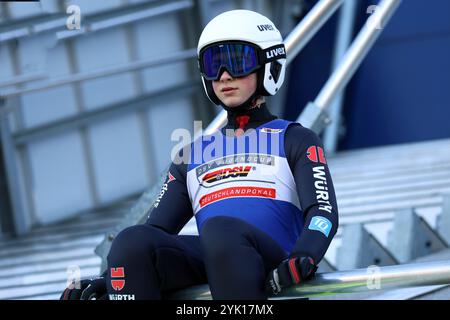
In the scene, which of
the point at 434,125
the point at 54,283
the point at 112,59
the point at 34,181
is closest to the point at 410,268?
the point at 54,283

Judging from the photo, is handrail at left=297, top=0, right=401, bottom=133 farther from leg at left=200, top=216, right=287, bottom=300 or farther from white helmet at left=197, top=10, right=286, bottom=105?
leg at left=200, top=216, right=287, bottom=300

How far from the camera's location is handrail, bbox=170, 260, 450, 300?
2852 millimetres

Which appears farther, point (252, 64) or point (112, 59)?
point (112, 59)

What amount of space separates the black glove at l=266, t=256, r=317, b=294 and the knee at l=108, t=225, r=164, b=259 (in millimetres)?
345

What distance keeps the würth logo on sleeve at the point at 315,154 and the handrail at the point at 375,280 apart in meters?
0.41

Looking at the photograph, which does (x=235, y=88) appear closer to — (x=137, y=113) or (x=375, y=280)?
(x=375, y=280)

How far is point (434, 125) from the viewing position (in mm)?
10297

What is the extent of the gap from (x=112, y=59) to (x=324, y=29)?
8.02ft

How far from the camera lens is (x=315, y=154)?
322 cm

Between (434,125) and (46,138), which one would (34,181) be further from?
(434,125)

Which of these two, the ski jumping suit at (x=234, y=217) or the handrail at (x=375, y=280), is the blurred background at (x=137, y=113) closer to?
the ski jumping suit at (x=234, y=217)

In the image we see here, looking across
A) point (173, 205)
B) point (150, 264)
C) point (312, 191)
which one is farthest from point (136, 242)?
point (312, 191)

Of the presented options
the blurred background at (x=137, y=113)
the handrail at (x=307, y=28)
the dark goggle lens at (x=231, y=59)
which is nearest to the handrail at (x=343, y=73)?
the handrail at (x=307, y=28)

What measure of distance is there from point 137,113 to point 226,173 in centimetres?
645
